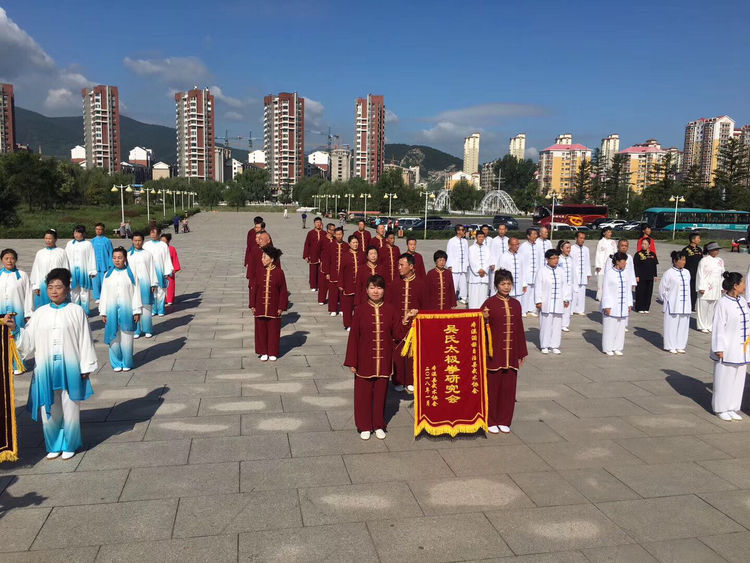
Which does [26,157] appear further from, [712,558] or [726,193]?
[726,193]

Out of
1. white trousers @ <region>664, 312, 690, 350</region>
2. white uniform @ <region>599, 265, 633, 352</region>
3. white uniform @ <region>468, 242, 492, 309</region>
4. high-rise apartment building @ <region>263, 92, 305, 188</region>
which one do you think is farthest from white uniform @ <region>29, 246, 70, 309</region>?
high-rise apartment building @ <region>263, 92, 305, 188</region>

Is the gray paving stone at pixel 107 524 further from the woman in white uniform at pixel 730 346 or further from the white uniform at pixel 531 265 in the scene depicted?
the white uniform at pixel 531 265

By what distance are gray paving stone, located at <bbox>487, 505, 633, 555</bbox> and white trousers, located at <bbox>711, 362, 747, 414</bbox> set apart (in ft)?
9.37

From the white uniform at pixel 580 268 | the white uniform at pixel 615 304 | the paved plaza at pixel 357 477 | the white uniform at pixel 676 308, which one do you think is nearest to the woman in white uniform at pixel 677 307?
the white uniform at pixel 676 308

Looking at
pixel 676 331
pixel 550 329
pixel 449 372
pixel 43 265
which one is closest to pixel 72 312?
pixel 449 372

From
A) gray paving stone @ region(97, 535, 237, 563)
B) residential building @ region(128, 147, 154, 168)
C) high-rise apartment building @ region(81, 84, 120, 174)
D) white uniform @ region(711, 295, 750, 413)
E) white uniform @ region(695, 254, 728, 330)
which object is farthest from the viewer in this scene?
residential building @ region(128, 147, 154, 168)

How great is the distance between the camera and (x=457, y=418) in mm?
5441

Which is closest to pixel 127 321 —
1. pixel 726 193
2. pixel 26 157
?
pixel 26 157

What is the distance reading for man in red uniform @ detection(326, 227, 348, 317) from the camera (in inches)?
433

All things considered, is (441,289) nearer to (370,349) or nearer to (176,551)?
(370,349)

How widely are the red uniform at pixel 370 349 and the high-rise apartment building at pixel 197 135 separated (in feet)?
441

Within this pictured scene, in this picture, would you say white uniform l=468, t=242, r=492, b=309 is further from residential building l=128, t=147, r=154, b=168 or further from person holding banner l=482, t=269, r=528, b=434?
residential building l=128, t=147, r=154, b=168

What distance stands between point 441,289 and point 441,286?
0.04 metres

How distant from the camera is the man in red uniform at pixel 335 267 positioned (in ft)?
36.1
